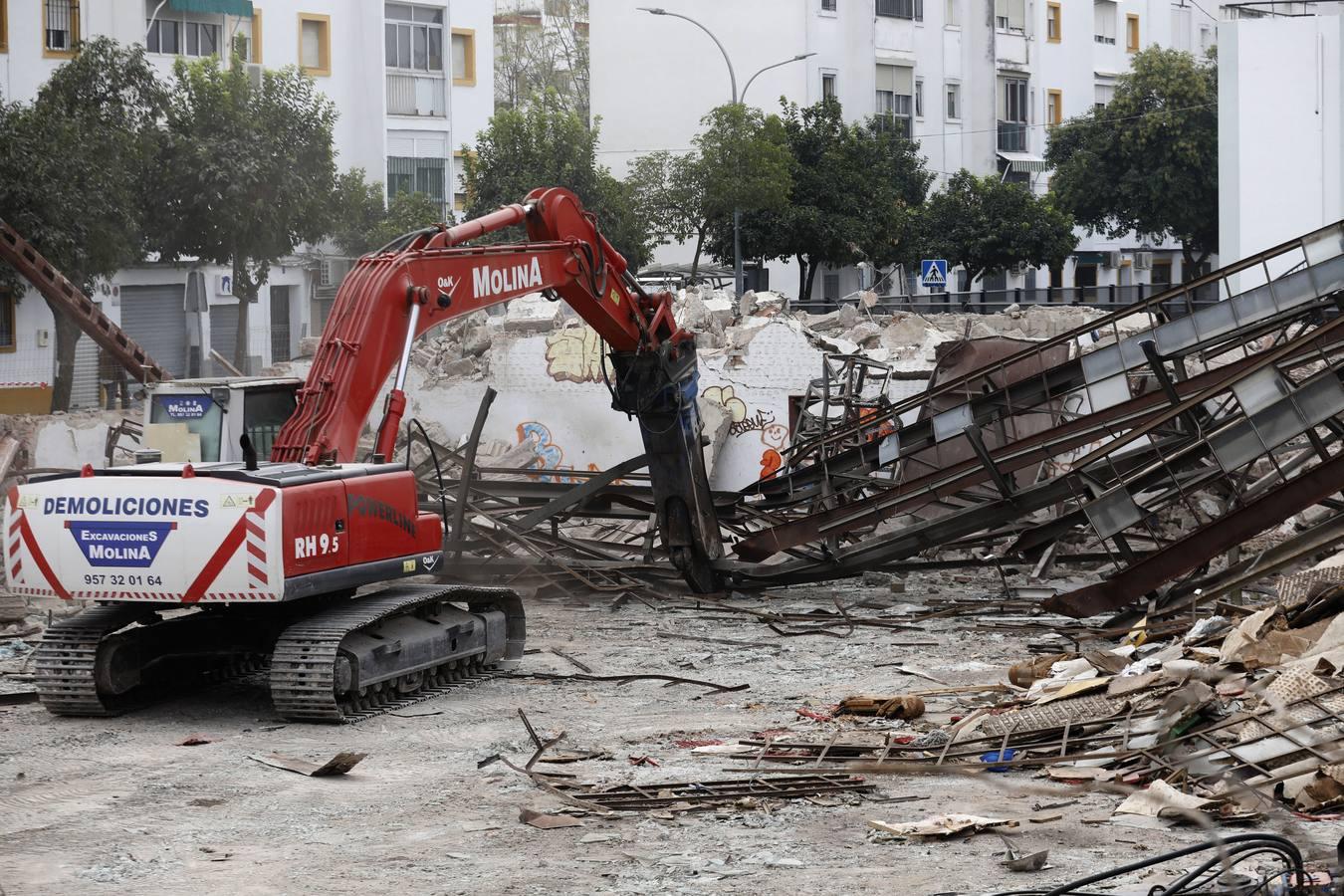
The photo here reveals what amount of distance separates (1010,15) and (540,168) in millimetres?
27513

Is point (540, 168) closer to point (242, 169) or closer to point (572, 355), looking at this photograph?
point (242, 169)

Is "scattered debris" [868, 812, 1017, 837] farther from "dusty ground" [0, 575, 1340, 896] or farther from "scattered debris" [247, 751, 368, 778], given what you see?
"scattered debris" [247, 751, 368, 778]

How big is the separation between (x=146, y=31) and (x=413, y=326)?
96.9 feet

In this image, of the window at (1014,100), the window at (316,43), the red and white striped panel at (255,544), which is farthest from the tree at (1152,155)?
the red and white striped panel at (255,544)

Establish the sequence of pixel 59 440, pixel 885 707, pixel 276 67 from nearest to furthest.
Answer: pixel 885 707
pixel 59 440
pixel 276 67

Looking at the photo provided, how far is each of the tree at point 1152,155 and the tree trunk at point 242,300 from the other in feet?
105

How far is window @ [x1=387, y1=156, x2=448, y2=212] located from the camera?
144ft

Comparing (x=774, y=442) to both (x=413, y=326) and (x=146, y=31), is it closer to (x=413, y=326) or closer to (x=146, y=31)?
(x=413, y=326)

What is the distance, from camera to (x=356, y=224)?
39.3 meters

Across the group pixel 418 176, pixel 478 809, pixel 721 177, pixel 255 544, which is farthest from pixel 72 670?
pixel 418 176

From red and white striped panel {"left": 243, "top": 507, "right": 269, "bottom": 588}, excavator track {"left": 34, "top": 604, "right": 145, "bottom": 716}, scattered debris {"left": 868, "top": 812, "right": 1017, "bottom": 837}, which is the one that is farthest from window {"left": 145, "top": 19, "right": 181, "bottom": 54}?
scattered debris {"left": 868, "top": 812, "right": 1017, "bottom": 837}

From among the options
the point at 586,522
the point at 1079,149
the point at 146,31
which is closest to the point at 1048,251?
the point at 1079,149

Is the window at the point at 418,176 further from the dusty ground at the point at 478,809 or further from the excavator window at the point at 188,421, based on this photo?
the dusty ground at the point at 478,809

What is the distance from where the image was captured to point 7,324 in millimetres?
33719
